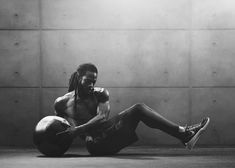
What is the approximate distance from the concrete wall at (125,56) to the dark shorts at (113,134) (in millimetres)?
2607

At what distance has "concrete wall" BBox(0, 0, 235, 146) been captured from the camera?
11.6 meters

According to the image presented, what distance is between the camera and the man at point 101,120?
29.0ft

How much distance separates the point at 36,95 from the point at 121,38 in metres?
1.93

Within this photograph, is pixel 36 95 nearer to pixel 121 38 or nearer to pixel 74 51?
pixel 74 51

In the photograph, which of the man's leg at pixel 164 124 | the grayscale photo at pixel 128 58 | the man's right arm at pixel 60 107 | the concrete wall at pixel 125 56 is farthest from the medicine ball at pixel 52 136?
the concrete wall at pixel 125 56

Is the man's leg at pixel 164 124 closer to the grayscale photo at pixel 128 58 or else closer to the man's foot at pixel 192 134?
the man's foot at pixel 192 134

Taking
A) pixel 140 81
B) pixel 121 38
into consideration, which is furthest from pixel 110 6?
pixel 140 81

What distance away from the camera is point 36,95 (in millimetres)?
11648

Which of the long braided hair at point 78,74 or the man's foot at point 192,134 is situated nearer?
the man's foot at point 192,134

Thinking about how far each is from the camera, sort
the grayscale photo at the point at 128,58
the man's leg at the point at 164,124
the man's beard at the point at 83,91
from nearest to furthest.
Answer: the man's leg at the point at 164,124
the man's beard at the point at 83,91
the grayscale photo at the point at 128,58

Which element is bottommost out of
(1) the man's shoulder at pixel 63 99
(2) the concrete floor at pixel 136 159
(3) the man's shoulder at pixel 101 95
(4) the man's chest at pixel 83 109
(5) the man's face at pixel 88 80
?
(2) the concrete floor at pixel 136 159

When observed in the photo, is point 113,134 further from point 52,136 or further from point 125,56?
point 125,56

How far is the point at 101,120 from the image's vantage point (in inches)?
352

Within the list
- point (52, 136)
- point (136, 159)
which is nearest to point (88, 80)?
point (52, 136)
